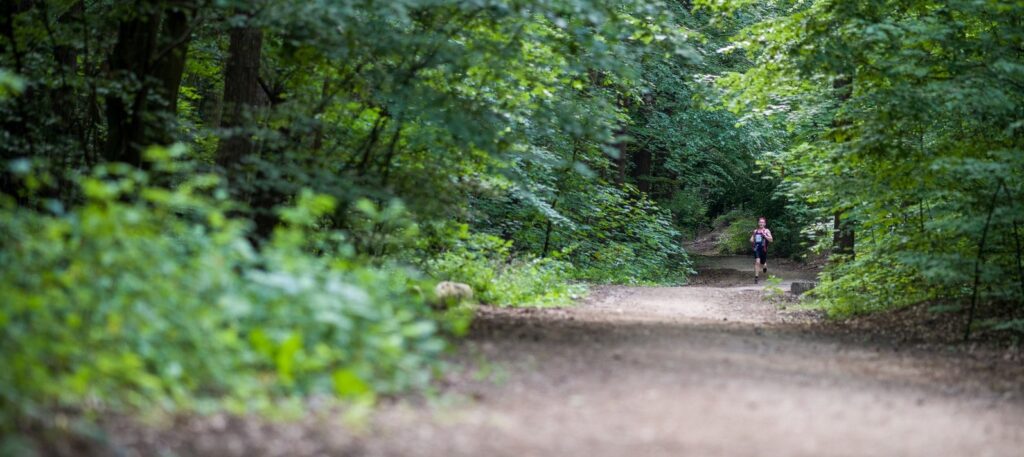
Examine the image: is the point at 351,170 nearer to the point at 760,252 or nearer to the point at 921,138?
the point at 921,138

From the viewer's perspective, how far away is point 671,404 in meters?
6.38

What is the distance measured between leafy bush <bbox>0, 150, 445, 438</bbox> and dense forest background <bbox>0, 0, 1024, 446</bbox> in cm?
2

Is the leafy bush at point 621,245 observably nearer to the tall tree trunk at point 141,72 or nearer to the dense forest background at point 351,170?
the dense forest background at point 351,170

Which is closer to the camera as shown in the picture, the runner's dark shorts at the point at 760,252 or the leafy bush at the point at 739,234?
the runner's dark shorts at the point at 760,252

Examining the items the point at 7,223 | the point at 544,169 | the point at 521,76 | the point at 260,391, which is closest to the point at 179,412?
the point at 260,391

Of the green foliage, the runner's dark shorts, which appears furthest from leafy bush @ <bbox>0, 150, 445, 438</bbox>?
the runner's dark shorts

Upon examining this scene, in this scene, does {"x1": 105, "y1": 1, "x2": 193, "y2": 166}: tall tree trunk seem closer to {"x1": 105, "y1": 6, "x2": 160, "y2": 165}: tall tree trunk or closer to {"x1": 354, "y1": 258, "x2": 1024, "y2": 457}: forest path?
{"x1": 105, "y1": 6, "x2": 160, "y2": 165}: tall tree trunk

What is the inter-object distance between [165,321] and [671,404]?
3.40m

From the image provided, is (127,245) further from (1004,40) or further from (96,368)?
(1004,40)

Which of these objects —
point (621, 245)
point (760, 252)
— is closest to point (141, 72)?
point (621, 245)

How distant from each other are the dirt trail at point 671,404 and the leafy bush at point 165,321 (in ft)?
0.95

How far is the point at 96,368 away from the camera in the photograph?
4.48 m

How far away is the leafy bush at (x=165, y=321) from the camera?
445cm

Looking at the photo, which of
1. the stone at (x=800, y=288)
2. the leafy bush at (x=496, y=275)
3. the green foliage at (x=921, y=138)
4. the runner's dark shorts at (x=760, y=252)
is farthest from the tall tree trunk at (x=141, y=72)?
the runner's dark shorts at (x=760, y=252)
